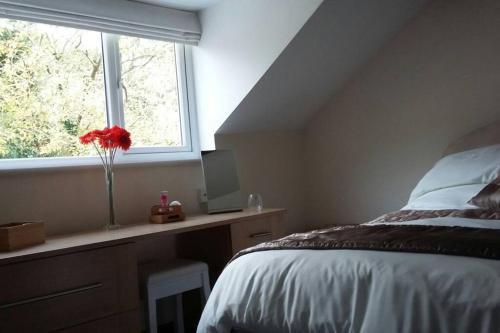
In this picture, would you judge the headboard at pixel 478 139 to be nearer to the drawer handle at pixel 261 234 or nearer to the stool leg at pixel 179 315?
the drawer handle at pixel 261 234

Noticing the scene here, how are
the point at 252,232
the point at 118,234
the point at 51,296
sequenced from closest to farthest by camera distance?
the point at 51,296 < the point at 118,234 < the point at 252,232

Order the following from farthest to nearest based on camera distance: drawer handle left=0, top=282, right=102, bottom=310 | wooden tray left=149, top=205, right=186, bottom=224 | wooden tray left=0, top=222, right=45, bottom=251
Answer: wooden tray left=149, top=205, right=186, bottom=224 < wooden tray left=0, top=222, right=45, bottom=251 < drawer handle left=0, top=282, right=102, bottom=310

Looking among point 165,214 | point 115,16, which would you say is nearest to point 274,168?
point 165,214

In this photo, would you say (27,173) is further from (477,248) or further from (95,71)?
(477,248)

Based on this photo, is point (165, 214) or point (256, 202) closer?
point (165, 214)

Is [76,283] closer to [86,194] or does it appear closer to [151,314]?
[151,314]

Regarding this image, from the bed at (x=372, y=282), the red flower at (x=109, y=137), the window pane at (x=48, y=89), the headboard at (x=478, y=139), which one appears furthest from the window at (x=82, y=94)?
the headboard at (x=478, y=139)

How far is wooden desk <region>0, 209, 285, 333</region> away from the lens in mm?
1719

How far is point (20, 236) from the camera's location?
1914 millimetres

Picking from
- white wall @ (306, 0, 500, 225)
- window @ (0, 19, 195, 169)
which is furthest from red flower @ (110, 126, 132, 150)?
white wall @ (306, 0, 500, 225)

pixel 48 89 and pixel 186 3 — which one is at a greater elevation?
pixel 186 3

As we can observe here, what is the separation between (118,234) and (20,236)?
408 mm

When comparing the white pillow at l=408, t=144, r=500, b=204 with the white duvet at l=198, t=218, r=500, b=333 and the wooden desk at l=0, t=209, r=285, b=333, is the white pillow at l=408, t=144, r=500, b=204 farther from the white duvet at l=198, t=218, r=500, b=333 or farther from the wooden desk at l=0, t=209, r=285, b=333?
the wooden desk at l=0, t=209, r=285, b=333

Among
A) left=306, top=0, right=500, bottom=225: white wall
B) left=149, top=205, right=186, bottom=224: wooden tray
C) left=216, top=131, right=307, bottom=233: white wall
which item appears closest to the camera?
left=149, top=205, right=186, bottom=224: wooden tray
